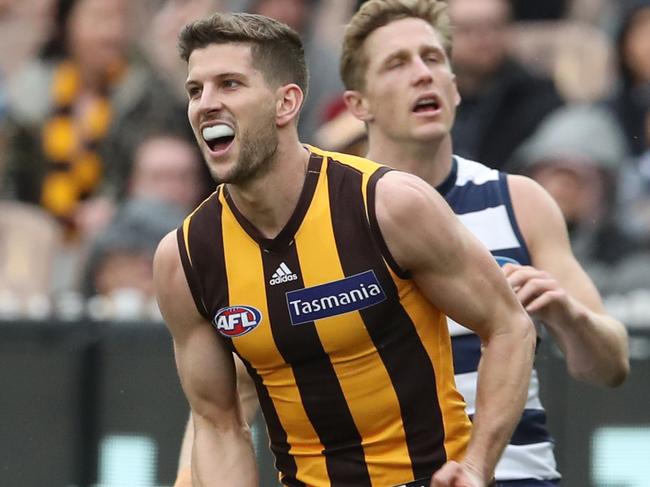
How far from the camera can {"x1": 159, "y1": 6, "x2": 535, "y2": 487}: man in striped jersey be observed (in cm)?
413

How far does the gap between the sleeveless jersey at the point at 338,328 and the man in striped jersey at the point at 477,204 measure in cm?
61

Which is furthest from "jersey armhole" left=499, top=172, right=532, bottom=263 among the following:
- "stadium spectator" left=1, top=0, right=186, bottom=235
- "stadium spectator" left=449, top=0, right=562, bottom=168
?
"stadium spectator" left=1, top=0, right=186, bottom=235

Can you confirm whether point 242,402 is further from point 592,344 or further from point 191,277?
point 592,344

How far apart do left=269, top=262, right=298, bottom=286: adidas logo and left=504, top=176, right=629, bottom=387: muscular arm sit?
97 cm

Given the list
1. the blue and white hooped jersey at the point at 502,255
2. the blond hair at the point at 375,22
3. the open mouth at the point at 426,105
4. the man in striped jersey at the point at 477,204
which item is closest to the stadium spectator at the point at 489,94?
the blond hair at the point at 375,22

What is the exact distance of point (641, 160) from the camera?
8180mm

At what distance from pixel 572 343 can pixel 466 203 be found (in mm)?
566

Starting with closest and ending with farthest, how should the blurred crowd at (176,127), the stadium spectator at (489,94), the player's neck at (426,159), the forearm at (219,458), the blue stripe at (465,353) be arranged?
the forearm at (219,458), the blue stripe at (465,353), the player's neck at (426,159), the blurred crowd at (176,127), the stadium spectator at (489,94)

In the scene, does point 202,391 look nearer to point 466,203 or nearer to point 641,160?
point 466,203

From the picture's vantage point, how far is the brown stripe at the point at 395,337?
414cm

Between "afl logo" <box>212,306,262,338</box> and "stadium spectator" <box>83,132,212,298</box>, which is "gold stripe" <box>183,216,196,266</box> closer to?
"afl logo" <box>212,306,262,338</box>

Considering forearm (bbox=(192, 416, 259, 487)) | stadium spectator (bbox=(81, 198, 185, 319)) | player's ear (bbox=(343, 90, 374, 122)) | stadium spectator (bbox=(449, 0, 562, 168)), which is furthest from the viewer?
stadium spectator (bbox=(449, 0, 562, 168))

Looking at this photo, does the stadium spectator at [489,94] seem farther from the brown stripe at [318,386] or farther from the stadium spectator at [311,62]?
the brown stripe at [318,386]

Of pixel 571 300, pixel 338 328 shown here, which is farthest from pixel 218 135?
pixel 571 300
